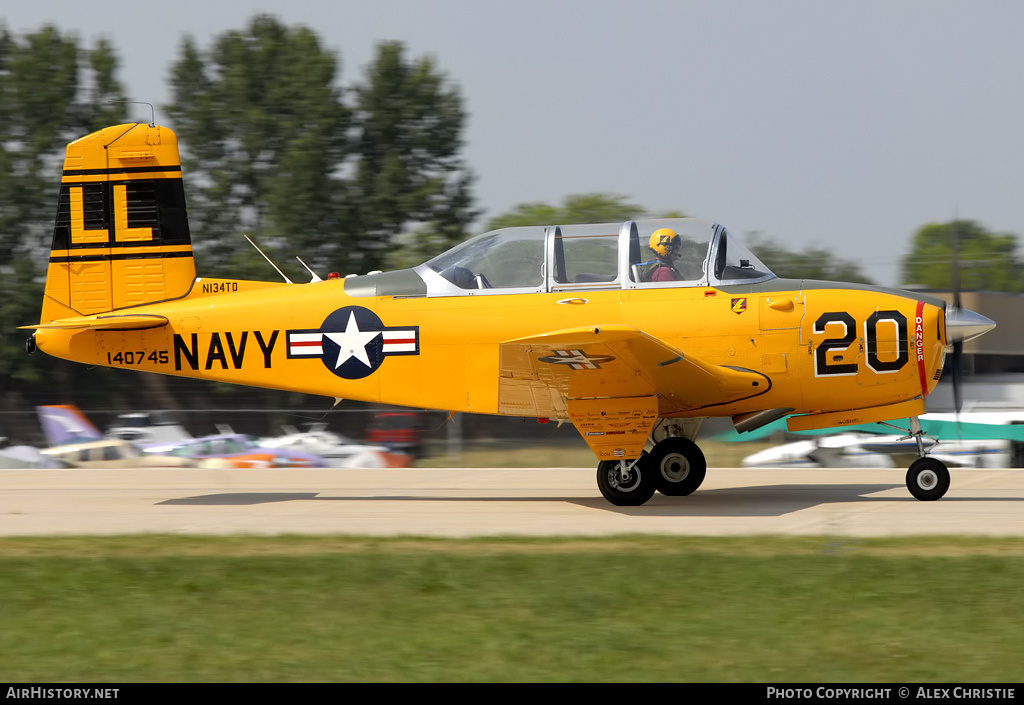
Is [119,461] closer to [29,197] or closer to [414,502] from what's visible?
[414,502]

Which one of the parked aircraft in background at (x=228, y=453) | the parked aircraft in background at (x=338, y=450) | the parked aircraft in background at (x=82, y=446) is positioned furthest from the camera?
the parked aircraft in background at (x=338, y=450)

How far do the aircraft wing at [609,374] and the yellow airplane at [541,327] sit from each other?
0.07ft

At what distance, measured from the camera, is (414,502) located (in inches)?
419

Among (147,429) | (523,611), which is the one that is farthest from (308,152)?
(523,611)

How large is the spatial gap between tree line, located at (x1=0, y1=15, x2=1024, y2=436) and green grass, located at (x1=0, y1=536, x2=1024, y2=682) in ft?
76.4

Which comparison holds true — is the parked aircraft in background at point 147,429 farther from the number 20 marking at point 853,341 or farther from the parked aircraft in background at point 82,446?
the number 20 marking at point 853,341

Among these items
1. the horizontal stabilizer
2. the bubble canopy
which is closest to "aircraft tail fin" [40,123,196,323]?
the horizontal stabilizer

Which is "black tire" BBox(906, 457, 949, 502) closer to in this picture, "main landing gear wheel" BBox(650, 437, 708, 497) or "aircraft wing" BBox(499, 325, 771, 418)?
"aircraft wing" BBox(499, 325, 771, 418)

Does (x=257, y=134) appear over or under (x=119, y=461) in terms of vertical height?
over

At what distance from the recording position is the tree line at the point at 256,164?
107 ft

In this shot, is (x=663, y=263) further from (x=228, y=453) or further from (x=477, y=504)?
(x=228, y=453)

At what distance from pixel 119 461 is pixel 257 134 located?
75.6 ft

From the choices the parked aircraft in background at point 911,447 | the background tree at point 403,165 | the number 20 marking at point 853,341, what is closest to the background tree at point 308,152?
the background tree at point 403,165
